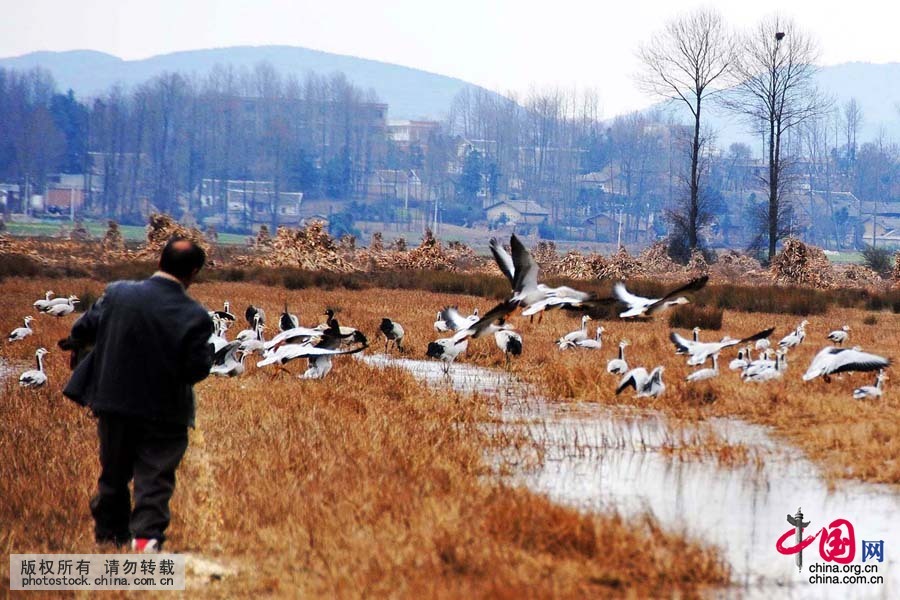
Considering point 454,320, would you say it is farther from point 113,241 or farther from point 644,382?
point 113,241

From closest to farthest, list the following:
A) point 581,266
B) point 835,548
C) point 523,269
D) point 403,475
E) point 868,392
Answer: point 835,548
point 403,475
point 523,269
point 868,392
point 581,266

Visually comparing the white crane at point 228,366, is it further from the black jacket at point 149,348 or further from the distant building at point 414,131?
the distant building at point 414,131

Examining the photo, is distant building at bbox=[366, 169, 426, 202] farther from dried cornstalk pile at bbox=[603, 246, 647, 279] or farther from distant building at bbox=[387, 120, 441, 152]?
dried cornstalk pile at bbox=[603, 246, 647, 279]

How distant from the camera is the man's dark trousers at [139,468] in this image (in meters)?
6.34

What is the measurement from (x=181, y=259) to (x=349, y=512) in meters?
1.79

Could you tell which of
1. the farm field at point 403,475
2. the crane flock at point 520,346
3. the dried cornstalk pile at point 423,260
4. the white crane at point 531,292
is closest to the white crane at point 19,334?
the crane flock at point 520,346

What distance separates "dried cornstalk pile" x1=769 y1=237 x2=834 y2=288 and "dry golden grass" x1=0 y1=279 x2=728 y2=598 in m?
29.9

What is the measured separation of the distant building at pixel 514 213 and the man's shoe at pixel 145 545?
334ft

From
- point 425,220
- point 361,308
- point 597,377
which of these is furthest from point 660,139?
point 597,377

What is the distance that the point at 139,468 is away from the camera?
641 cm

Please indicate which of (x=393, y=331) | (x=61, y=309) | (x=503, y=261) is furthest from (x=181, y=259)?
(x=61, y=309)

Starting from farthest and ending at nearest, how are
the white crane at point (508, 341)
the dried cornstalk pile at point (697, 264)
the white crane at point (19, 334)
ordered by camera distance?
the dried cornstalk pile at point (697, 264) → the white crane at point (19, 334) → the white crane at point (508, 341)

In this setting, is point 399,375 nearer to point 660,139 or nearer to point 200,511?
point 200,511

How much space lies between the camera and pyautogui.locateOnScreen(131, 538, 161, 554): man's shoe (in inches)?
247
